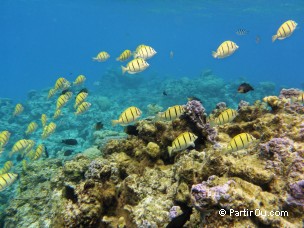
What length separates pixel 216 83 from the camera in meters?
25.5

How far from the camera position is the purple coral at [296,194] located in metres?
3.27

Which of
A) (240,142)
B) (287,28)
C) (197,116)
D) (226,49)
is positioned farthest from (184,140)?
(287,28)

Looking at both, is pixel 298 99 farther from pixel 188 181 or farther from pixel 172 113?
pixel 188 181

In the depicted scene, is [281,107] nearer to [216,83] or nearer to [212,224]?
[212,224]

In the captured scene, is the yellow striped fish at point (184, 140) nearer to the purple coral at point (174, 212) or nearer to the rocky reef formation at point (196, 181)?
the rocky reef formation at point (196, 181)

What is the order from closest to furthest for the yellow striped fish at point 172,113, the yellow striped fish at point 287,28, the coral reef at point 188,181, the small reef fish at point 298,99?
the coral reef at point 188,181 → the yellow striped fish at point 172,113 → the small reef fish at point 298,99 → the yellow striped fish at point 287,28

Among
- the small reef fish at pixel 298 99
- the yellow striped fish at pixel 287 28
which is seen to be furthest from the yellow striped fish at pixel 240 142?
the yellow striped fish at pixel 287 28

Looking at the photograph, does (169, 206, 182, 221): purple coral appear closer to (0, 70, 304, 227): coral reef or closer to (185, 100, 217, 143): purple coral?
(0, 70, 304, 227): coral reef

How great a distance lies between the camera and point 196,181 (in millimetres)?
3787

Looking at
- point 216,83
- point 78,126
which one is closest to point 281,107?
point 78,126

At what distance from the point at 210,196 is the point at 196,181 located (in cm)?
92

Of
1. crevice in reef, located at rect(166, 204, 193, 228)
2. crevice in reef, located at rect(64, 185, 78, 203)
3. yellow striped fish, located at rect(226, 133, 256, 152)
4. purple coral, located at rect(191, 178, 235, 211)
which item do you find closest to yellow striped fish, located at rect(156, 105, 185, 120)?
yellow striped fish, located at rect(226, 133, 256, 152)

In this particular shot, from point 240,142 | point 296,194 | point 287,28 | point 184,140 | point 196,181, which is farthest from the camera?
point 287,28

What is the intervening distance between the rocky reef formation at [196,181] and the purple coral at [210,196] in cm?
1
